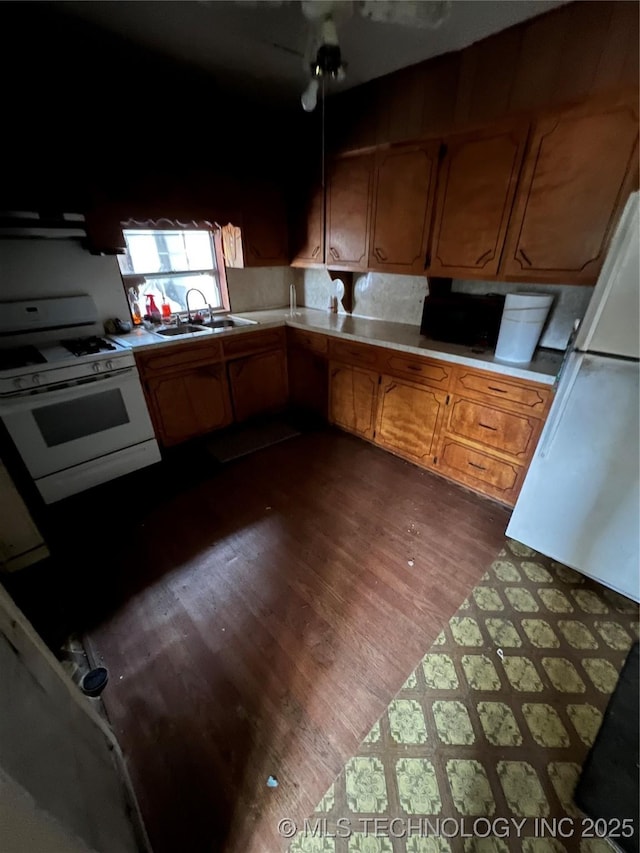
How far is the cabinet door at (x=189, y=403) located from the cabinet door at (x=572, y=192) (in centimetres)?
221

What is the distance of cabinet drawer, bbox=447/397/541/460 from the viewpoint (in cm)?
196

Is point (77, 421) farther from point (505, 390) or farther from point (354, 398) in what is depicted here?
point (505, 390)

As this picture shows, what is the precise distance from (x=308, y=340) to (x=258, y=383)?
1.95 feet

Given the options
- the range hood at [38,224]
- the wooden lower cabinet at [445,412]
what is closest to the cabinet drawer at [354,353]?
the wooden lower cabinet at [445,412]

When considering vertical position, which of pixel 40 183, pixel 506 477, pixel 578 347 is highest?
pixel 40 183

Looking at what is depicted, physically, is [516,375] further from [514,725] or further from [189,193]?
[189,193]

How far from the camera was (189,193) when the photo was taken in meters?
2.43

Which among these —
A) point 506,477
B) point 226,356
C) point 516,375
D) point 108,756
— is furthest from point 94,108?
point 506,477

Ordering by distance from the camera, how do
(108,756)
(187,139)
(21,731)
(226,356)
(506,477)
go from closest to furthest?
(21,731) < (108,756) < (506,477) < (187,139) < (226,356)

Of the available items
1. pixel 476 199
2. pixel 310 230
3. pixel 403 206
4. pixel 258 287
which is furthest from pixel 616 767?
pixel 258 287

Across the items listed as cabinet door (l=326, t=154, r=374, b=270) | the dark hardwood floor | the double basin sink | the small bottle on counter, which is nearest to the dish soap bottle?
the small bottle on counter

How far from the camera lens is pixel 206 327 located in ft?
9.53

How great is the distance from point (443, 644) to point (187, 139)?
3.29 meters

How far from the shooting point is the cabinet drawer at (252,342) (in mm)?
2807
